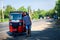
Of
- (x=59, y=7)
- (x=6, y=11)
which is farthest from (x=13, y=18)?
(x=6, y=11)

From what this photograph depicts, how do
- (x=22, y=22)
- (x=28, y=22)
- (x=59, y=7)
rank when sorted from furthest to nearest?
1. (x=59, y=7)
2. (x=22, y=22)
3. (x=28, y=22)

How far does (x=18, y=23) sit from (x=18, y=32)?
1.04 m

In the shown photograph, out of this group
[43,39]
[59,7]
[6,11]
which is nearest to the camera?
[43,39]

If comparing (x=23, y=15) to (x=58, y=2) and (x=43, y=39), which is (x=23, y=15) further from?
(x=58, y=2)

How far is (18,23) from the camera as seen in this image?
62.8 feet

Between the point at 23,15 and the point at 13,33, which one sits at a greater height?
the point at 23,15

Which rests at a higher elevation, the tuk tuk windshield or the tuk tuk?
the tuk tuk windshield

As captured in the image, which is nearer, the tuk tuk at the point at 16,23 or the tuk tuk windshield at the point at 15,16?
the tuk tuk at the point at 16,23

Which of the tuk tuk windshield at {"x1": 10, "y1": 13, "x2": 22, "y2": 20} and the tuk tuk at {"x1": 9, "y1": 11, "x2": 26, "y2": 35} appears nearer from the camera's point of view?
the tuk tuk at {"x1": 9, "y1": 11, "x2": 26, "y2": 35}

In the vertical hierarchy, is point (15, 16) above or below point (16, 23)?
above

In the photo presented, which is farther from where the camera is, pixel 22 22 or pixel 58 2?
pixel 58 2

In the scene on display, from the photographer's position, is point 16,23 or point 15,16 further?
point 15,16

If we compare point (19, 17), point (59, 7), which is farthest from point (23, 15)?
point (59, 7)

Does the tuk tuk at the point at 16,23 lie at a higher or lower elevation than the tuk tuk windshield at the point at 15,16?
lower
